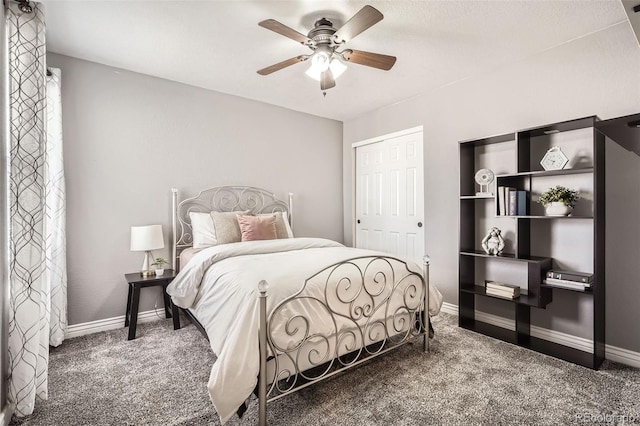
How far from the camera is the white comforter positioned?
1.57 meters

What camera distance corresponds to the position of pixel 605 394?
78.9 inches

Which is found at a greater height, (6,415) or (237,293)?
(237,293)

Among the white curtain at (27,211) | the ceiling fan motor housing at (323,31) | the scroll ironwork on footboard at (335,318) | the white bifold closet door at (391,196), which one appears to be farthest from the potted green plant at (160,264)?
the white bifold closet door at (391,196)

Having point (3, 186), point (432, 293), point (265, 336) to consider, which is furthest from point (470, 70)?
point (3, 186)

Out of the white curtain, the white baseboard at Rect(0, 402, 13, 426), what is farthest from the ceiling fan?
the white baseboard at Rect(0, 402, 13, 426)

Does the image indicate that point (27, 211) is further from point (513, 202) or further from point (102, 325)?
point (513, 202)

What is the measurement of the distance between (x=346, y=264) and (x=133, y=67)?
111 inches

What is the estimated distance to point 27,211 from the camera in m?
1.80

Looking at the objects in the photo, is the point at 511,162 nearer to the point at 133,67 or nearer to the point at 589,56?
the point at 589,56

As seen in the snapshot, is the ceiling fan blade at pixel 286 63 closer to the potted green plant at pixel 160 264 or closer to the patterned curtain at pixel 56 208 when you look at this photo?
the patterned curtain at pixel 56 208

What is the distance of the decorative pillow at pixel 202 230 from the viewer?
330cm

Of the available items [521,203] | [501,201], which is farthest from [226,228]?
[521,203]

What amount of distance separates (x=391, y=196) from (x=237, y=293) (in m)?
2.88

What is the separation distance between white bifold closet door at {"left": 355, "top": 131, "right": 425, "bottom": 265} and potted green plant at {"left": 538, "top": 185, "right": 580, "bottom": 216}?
1446 mm
